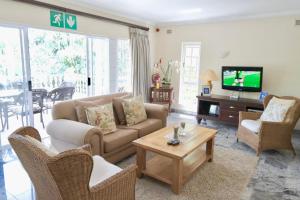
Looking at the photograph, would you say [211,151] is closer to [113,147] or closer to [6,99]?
[113,147]

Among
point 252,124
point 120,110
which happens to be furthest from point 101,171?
point 252,124

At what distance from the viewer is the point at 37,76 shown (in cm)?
372

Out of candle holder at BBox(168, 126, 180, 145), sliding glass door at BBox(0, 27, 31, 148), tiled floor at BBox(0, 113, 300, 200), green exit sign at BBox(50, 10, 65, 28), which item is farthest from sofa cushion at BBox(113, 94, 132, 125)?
green exit sign at BBox(50, 10, 65, 28)

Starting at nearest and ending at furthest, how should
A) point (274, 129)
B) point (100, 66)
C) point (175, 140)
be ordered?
1. point (175, 140)
2. point (274, 129)
3. point (100, 66)

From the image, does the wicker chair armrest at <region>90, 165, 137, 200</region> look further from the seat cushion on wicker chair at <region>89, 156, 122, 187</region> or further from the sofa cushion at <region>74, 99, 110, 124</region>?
the sofa cushion at <region>74, 99, 110, 124</region>

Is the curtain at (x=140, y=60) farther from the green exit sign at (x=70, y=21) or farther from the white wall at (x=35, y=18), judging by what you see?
the green exit sign at (x=70, y=21)

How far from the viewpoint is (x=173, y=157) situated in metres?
2.25

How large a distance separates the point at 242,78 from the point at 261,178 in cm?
255

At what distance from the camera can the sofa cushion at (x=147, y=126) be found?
3.24 m

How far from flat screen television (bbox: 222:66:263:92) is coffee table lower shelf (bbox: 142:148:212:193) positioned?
2275mm

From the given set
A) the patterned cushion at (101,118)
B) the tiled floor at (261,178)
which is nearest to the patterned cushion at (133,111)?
the patterned cushion at (101,118)

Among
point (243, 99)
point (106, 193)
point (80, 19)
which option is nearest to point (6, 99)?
point (80, 19)

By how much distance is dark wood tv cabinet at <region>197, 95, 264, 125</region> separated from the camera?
433 cm

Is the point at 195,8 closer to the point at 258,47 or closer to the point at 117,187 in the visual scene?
the point at 258,47
